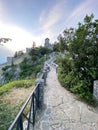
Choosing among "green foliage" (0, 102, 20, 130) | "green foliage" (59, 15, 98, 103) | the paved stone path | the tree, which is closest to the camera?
the paved stone path

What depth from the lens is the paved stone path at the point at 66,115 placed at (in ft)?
16.1

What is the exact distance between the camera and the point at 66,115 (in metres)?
A: 5.65

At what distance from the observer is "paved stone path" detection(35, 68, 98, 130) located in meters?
4.90

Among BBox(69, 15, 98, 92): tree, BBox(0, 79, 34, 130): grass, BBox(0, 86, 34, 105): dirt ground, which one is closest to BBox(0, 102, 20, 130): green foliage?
BBox(0, 79, 34, 130): grass

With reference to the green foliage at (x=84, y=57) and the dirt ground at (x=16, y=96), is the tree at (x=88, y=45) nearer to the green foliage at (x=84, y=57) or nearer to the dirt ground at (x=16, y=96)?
the green foliage at (x=84, y=57)

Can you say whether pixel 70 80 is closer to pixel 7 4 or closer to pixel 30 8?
pixel 30 8

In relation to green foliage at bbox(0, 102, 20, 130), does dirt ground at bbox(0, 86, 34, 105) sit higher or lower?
higher

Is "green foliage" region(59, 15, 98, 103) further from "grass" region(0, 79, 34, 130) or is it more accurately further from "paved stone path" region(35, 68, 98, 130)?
"grass" region(0, 79, 34, 130)

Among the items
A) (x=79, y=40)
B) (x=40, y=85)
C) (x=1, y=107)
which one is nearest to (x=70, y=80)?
(x=79, y=40)

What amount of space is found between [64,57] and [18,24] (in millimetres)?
3761

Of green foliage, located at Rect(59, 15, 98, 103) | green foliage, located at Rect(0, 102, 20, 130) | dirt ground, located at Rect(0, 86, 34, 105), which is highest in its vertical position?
green foliage, located at Rect(59, 15, 98, 103)

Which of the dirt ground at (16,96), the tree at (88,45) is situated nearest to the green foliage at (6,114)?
the dirt ground at (16,96)

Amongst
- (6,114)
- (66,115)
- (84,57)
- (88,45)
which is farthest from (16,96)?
(88,45)

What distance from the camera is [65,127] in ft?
15.9
